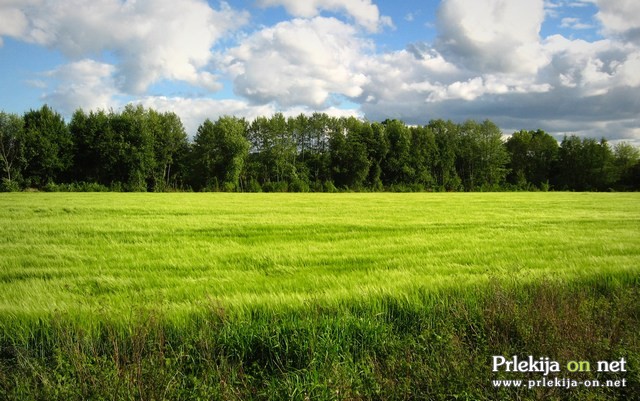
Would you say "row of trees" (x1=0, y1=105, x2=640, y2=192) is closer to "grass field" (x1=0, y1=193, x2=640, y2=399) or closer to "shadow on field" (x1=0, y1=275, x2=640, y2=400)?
"grass field" (x1=0, y1=193, x2=640, y2=399)

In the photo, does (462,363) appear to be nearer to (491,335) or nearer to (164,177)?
(491,335)

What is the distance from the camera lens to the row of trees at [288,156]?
2564 inches

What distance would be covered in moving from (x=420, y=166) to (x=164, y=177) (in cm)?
5708

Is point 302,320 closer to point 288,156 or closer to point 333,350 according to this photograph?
point 333,350

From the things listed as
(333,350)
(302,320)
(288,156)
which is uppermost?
(288,156)

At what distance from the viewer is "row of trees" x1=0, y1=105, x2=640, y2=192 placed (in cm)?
6512

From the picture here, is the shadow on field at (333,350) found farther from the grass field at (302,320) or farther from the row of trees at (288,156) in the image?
the row of trees at (288,156)

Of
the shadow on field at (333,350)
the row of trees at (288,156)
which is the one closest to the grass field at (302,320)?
the shadow on field at (333,350)

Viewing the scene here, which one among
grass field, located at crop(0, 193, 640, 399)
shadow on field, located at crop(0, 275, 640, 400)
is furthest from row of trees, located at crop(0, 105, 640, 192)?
shadow on field, located at crop(0, 275, 640, 400)

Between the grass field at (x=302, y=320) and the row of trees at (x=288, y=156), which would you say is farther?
the row of trees at (x=288, y=156)

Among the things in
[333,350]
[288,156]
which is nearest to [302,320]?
[333,350]

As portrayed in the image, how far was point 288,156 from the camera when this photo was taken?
3223 inches

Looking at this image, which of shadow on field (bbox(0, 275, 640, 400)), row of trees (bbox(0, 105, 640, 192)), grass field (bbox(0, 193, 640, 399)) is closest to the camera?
shadow on field (bbox(0, 275, 640, 400))

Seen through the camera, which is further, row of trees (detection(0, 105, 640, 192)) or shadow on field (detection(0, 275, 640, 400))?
row of trees (detection(0, 105, 640, 192))
